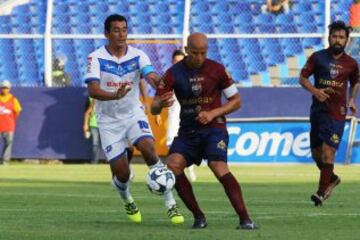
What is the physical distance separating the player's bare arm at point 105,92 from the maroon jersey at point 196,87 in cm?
56

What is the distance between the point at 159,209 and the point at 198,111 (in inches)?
127

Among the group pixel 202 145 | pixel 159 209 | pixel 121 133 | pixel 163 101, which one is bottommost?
pixel 159 209

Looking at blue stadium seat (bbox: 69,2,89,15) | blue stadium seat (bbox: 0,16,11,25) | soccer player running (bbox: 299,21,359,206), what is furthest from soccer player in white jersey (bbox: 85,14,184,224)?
blue stadium seat (bbox: 0,16,11,25)

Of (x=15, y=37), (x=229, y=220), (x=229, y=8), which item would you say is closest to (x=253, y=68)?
(x=229, y=8)

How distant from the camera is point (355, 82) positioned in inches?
655

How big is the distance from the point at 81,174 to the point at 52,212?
1057cm

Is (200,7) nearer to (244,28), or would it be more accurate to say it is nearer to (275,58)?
(244,28)

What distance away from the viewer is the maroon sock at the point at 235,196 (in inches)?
460

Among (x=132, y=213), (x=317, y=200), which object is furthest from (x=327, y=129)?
(x=132, y=213)

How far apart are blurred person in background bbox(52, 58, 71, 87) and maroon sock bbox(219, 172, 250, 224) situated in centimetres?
1909

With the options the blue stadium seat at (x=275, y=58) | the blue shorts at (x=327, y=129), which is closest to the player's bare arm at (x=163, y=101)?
the blue shorts at (x=327, y=129)

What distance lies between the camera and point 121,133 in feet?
44.8

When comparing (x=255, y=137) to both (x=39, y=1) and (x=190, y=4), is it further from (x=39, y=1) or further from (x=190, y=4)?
(x=39, y=1)

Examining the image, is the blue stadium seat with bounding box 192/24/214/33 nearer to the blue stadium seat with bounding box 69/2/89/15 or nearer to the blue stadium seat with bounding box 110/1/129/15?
the blue stadium seat with bounding box 110/1/129/15
